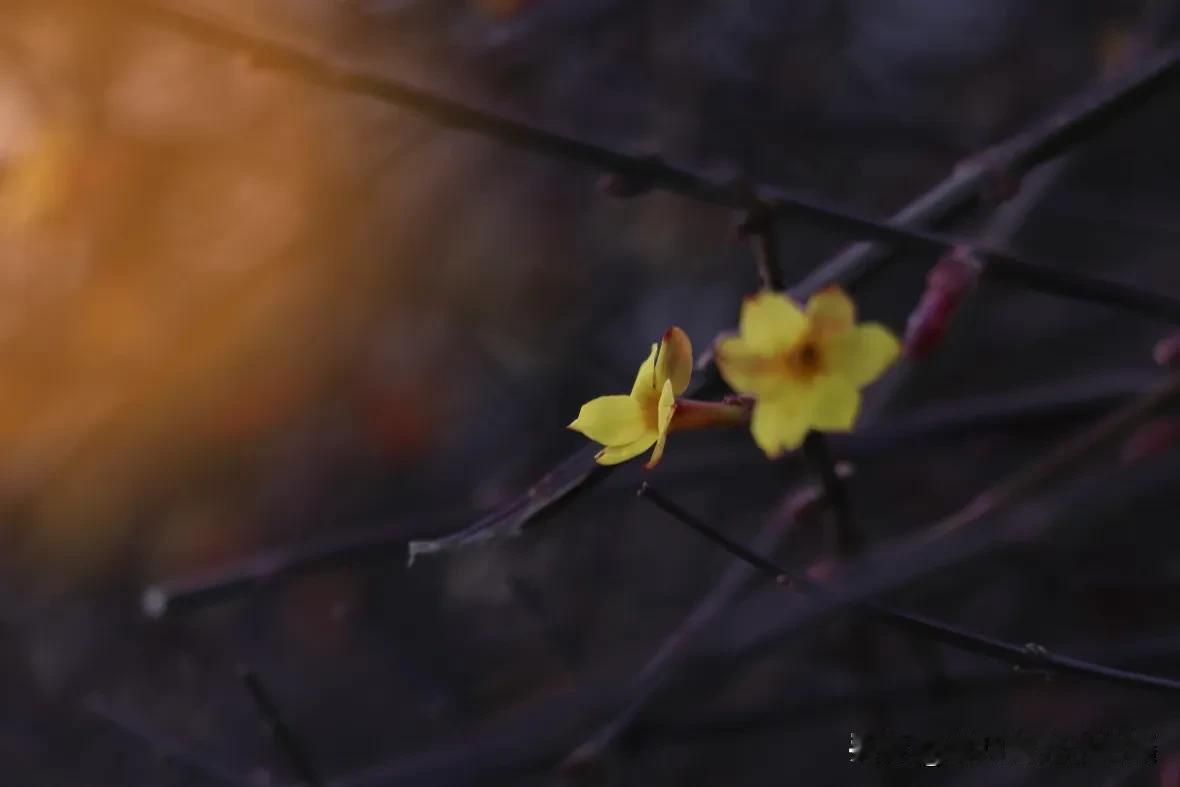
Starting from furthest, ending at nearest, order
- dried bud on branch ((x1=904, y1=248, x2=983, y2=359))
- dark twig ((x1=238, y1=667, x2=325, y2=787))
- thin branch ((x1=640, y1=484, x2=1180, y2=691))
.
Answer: dark twig ((x1=238, y1=667, x2=325, y2=787)), dried bud on branch ((x1=904, y1=248, x2=983, y2=359)), thin branch ((x1=640, y1=484, x2=1180, y2=691))

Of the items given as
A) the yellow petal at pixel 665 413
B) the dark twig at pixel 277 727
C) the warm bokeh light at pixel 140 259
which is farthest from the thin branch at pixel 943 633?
the warm bokeh light at pixel 140 259

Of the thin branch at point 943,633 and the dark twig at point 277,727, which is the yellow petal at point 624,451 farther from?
the dark twig at point 277,727

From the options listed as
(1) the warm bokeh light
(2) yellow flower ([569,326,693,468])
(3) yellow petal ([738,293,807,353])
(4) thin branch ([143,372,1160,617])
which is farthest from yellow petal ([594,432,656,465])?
(1) the warm bokeh light

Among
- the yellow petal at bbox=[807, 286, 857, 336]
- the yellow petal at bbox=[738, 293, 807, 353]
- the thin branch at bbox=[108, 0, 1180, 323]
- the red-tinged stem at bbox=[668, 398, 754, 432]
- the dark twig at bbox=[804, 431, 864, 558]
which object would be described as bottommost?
the dark twig at bbox=[804, 431, 864, 558]

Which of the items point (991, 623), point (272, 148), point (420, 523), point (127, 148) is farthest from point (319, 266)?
point (991, 623)

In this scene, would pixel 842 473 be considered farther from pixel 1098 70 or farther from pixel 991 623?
pixel 1098 70

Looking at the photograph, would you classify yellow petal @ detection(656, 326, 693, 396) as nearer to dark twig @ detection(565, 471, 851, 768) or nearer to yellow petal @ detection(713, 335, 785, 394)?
yellow petal @ detection(713, 335, 785, 394)
